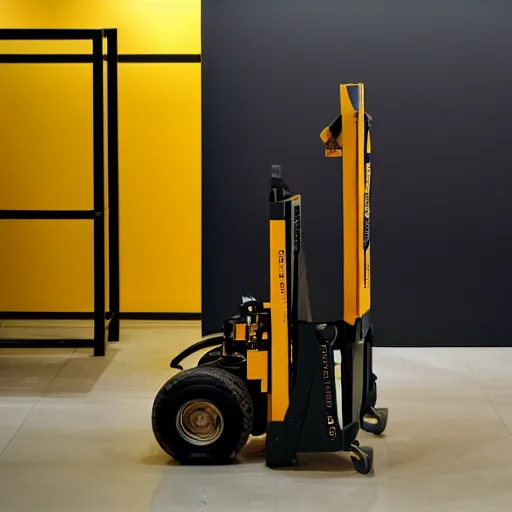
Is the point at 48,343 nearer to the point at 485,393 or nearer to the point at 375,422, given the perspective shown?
the point at 375,422

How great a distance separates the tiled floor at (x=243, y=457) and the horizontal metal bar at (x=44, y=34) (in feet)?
6.86

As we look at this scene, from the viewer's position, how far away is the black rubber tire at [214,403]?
475cm

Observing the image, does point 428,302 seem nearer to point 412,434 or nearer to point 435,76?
point 435,76

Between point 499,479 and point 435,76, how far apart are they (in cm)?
353

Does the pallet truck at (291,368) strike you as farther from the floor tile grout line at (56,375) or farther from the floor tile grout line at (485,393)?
the floor tile grout line at (56,375)

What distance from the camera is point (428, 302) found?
759 centimetres

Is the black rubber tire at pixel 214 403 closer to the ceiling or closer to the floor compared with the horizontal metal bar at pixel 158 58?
closer to the floor

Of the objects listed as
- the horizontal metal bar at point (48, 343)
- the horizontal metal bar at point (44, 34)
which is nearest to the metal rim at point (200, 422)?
the horizontal metal bar at point (48, 343)

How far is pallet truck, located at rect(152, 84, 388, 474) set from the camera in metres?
4.66

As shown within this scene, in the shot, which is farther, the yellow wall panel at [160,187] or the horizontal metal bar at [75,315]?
the horizontal metal bar at [75,315]

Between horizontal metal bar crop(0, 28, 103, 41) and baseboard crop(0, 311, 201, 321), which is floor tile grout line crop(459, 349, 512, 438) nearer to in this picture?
baseboard crop(0, 311, 201, 321)

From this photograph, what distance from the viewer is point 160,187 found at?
340 inches

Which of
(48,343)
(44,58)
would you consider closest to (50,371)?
(48,343)

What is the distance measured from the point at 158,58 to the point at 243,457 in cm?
435
